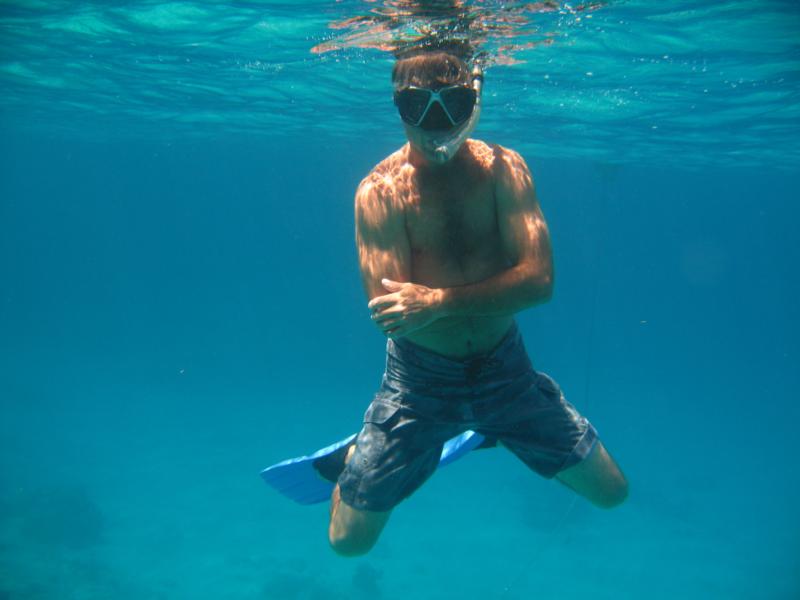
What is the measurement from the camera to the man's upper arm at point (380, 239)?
172 inches

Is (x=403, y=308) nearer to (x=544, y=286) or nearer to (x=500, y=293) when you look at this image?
(x=500, y=293)

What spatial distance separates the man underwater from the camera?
4.25 metres

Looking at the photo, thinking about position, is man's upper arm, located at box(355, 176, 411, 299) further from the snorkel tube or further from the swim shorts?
the swim shorts

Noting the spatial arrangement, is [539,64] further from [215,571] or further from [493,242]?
[215,571]

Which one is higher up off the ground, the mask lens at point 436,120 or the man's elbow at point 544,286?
the mask lens at point 436,120

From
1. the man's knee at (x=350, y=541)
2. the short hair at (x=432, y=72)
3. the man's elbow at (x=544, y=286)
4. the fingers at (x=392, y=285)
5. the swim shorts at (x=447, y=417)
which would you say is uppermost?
the short hair at (x=432, y=72)

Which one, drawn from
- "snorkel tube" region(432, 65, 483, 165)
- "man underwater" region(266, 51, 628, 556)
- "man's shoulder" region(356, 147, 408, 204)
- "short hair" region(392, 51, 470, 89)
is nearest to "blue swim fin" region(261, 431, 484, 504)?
"man underwater" region(266, 51, 628, 556)

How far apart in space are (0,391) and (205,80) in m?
25.1

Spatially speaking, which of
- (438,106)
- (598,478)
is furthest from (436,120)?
(598,478)

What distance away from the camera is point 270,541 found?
58.2 ft

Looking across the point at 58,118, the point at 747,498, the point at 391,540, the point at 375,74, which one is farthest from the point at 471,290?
the point at 58,118

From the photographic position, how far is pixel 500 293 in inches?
163

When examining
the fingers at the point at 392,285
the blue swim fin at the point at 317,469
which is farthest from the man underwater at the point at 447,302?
the blue swim fin at the point at 317,469

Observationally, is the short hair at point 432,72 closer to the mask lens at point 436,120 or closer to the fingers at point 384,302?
the mask lens at point 436,120
